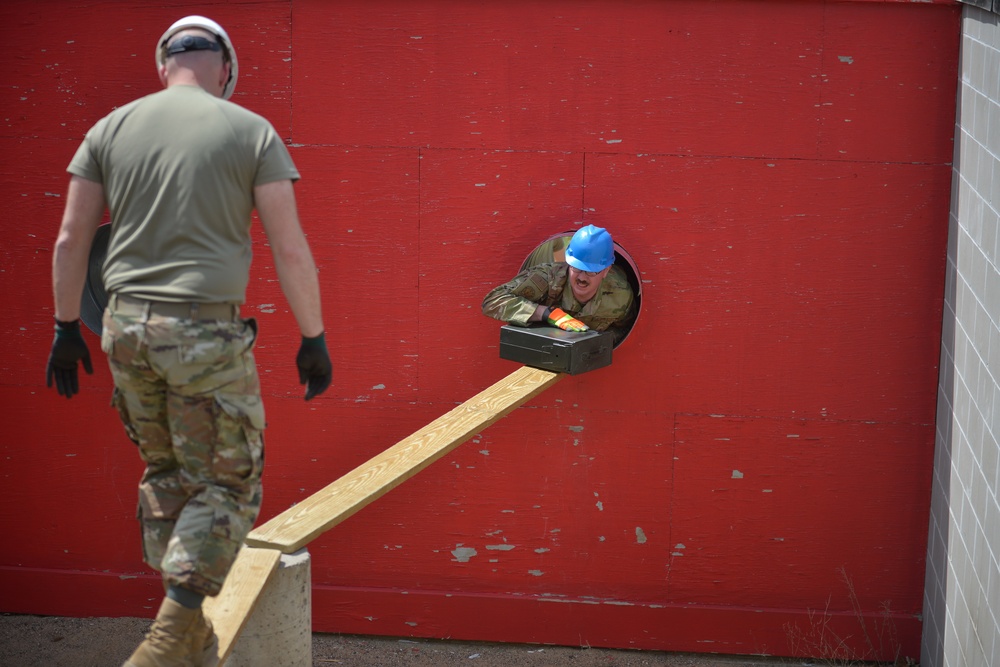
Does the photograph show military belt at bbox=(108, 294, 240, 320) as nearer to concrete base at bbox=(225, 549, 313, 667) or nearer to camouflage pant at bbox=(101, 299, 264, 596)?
camouflage pant at bbox=(101, 299, 264, 596)

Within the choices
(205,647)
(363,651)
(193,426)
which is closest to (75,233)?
(193,426)

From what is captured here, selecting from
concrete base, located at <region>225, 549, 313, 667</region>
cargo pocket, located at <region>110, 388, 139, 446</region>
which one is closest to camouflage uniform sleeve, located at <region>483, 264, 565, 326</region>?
concrete base, located at <region>225, 549, 313, 667</region>

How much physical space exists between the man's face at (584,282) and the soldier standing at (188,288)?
5.07 ft

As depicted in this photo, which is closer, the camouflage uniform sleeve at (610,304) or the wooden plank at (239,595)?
the wooden plank at (239,595)

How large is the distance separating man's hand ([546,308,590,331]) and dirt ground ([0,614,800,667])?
171cm

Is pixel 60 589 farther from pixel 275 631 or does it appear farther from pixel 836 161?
pixel 836 161

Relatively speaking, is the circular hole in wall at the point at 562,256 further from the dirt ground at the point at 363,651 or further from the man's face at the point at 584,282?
the dirt ground at the point at 363,651

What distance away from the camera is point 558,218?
5121 millimetres

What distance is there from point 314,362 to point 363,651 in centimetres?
248

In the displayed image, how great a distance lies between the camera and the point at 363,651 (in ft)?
18.3

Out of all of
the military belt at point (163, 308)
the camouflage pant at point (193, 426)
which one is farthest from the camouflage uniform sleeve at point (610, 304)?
the military belt at point (163, 308)

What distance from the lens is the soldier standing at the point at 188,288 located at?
3352 mm

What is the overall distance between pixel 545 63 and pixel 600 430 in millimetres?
1668

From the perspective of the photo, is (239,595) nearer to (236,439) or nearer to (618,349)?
(236,439)
